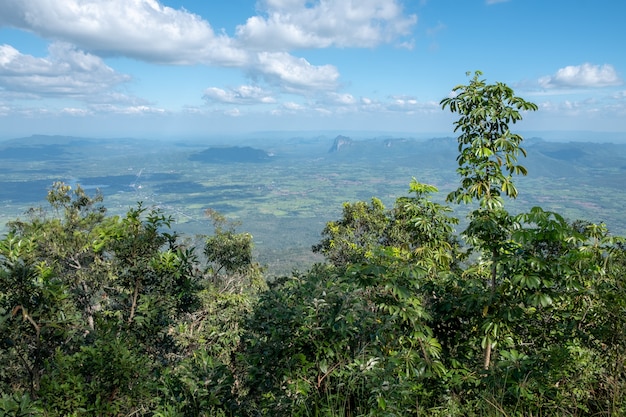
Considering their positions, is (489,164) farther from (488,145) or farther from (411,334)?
(411,334)

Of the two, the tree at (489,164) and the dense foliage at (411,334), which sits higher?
the tree at (489,164)

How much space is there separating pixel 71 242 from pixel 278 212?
153598mm

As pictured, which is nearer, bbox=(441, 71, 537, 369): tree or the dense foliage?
the dense foliage

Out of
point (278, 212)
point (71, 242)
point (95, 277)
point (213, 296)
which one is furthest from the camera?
point (278, 212)

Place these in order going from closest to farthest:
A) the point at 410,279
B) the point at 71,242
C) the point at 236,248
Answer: the point at 410,279, the point at 71,242, the point at 236,248

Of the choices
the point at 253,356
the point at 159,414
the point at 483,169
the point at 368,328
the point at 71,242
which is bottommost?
the point at 71,242

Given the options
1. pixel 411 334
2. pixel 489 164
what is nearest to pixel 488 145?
pixel 489 164

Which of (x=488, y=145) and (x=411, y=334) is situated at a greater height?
(x=488, y=145)

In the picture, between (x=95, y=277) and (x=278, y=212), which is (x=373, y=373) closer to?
(x=95, y=277)

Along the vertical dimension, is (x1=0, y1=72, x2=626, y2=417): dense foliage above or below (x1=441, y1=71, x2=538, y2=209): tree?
below

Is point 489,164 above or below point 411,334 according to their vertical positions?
above

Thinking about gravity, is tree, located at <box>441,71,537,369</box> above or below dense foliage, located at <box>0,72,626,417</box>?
above

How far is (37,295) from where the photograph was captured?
397cm

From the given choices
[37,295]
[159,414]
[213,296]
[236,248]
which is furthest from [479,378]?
[236,248]
